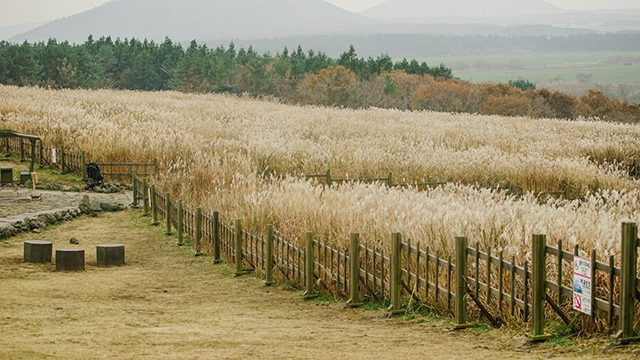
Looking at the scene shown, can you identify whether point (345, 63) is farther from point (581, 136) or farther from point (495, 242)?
point (495, 242)

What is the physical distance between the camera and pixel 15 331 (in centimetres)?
907

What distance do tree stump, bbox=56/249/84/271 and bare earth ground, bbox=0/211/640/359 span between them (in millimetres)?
242

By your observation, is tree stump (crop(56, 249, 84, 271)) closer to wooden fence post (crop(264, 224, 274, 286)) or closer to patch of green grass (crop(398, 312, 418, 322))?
wooden fence post (crop(264, 224, 274, 286))

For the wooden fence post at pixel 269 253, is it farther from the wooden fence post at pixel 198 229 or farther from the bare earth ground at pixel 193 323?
the wooden fence post at pixel 198 229

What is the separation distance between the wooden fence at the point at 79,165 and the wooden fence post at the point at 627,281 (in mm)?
16672

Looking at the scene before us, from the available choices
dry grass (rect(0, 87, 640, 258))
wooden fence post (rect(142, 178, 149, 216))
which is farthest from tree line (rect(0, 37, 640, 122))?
wooden fence post (rect(142, 178, 149, 216))

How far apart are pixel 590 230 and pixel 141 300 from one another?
19.6 ft

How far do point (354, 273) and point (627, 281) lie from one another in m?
4.05

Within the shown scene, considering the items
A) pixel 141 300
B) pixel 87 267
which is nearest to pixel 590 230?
pixel 141 300

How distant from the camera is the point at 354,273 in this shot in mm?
11281

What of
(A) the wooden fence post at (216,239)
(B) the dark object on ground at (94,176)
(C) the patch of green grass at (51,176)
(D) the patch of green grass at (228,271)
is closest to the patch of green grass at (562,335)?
(D) the patch of green grass at (228,271)

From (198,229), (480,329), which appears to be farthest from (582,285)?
(198,229)

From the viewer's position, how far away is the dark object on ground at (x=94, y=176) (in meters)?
23.4

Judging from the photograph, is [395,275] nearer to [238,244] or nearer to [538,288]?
[538,288]
